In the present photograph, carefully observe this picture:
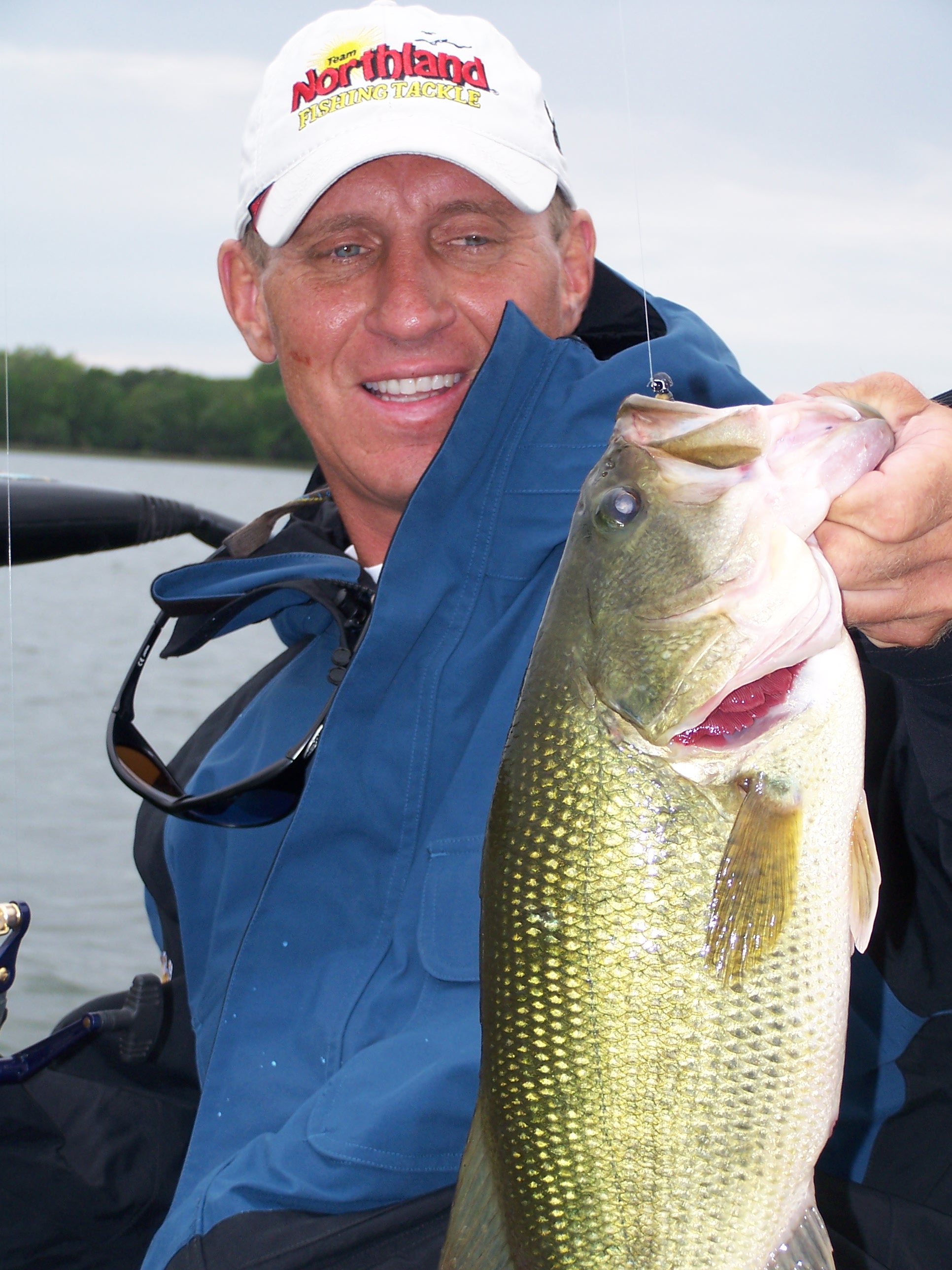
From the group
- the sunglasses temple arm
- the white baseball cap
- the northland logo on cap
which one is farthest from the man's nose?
the sunglasses temple arm

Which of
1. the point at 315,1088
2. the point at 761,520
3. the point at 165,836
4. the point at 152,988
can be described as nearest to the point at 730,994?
the point at 761,520

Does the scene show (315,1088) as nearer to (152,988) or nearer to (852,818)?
(152,988)

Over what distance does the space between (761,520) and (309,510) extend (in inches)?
82.2

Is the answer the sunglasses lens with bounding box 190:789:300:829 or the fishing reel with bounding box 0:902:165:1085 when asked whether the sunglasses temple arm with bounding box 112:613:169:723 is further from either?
the fishing reel with bounding box 0:902:165:1085

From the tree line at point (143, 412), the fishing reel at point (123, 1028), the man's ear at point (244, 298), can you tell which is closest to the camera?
the fishing reel at point (123, 1028)

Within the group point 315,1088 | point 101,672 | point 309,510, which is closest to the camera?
point 315,1088

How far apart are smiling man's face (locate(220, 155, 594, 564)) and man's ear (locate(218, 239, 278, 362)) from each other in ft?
0.69

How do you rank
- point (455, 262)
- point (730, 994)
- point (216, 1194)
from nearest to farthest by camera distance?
point (730, 994) → point (216, 1194) → point (455, 262)

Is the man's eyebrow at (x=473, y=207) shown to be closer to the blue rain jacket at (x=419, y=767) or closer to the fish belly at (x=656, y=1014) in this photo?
the blue rain jacket at (x=419, y=767)

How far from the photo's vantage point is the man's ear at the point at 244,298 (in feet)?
10.4

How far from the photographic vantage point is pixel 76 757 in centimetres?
1175

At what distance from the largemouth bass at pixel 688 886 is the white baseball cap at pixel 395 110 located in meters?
1.47

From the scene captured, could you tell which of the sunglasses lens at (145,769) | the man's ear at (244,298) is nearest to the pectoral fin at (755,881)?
the sunglasses lens at (145,769)

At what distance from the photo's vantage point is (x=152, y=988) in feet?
10.0
